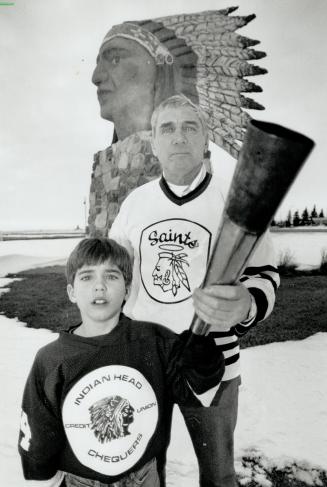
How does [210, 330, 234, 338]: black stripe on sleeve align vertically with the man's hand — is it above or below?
below

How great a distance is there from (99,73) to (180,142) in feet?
2.72

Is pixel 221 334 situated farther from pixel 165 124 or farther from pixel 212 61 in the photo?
pixel 212 61

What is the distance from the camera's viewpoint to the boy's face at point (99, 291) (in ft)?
2.85

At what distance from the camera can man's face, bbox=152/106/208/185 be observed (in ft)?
3.25

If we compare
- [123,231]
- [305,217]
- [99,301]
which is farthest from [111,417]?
[305,217]

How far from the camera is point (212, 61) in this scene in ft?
5.10

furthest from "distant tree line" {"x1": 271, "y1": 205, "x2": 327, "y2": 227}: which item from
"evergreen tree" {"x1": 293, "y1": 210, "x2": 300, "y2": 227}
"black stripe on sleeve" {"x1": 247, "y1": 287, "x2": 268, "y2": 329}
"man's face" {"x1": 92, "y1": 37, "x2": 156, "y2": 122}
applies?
"black stripe on sleeve" {"x1": 247, "y1": 287, "x2": 268, "y2": 329}

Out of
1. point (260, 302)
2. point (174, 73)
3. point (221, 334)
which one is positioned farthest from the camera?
point (174, 73)

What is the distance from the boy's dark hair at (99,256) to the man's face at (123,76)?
869 millimetres

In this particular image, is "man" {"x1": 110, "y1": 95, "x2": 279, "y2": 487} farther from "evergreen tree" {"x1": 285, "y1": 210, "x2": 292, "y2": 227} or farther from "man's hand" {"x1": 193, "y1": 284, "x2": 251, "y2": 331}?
"evergreen tree" {"x1": 285, "y1": 210, "x2": 292, "y2": 227}

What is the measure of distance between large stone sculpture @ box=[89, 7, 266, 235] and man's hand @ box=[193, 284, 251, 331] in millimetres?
1001

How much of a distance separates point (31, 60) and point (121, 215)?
3.54ft

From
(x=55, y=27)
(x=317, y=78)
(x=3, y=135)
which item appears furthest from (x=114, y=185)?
(x=317, y=78)

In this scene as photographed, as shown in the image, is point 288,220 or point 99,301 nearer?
point 99,301
